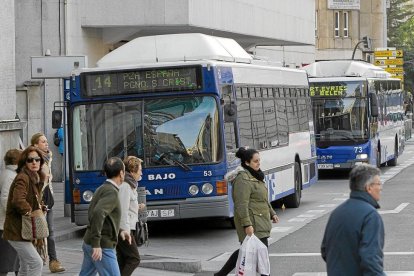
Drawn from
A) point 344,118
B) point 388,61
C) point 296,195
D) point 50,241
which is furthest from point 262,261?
point 388,61

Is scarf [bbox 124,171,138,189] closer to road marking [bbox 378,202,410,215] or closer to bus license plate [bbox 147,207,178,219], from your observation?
bus license plate [bbox 147,207,178,219]

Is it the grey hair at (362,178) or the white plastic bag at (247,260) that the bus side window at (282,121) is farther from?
the grey hair at (362,178)

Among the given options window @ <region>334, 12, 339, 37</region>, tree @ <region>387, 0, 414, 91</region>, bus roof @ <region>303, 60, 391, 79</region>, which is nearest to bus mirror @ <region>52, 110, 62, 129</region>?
bus roof @ <region>303, 60, 391, 79</region>

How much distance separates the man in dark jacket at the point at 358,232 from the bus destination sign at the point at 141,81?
442 inches

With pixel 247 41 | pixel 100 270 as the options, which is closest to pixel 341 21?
pixel 247 41

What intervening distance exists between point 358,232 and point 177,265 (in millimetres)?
8086

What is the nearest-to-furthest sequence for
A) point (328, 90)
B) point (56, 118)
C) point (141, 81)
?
1. point (141, 81)
2. point (56, 118)
3. point (328, 90)

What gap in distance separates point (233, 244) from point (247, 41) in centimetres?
2477

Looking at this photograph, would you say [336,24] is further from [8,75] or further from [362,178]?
[362,178]

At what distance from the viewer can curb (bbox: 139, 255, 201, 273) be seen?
16172 mm

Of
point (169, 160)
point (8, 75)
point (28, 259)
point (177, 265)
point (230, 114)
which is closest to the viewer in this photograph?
point (28, 259)

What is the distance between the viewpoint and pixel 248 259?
12.8m

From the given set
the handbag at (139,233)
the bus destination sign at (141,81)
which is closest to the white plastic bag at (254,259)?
the handbag at (139,233)

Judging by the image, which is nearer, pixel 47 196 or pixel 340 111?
pixel 47 196
